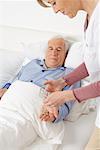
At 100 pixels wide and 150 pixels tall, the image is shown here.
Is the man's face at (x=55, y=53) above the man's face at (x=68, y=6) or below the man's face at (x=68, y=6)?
below

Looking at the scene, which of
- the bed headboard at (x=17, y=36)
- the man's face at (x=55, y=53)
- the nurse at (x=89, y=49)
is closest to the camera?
the nurse at (x=89, y=49)

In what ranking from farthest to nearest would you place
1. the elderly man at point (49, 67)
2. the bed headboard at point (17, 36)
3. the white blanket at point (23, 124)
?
1. the bed headboard at point (17, 36)
2. the elderly man at point (49, 67)
3. the white blanket at point (23, 124)

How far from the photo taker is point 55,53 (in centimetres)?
218

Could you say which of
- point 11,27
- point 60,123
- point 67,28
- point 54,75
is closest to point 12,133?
point 60,123

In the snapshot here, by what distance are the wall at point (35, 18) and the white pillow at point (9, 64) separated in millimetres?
273

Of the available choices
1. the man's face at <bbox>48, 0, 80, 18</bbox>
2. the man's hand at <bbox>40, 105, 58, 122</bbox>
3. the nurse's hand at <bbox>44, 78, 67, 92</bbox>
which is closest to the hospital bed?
the man's hand at <bbox>40, 105, 58, 122</bbox>

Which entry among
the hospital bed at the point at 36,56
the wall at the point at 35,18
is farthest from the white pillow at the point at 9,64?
the wall at the point at 35,18

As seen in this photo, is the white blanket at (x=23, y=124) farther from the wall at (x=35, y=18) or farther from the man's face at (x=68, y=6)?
the wall at (x=35, y=18)

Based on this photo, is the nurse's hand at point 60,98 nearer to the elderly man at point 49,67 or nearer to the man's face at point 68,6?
the man's face at point 68,6

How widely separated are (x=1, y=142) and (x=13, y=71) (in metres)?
0.97

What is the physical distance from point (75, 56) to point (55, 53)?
146mm

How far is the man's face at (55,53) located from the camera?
2172 mm

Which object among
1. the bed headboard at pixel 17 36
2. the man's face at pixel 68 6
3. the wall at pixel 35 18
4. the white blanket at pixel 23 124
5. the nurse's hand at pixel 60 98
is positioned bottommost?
the white blanket at pixel 23 124

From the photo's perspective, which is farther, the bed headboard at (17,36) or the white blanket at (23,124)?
the bed headboard at (17,36)
